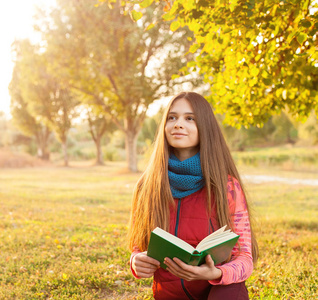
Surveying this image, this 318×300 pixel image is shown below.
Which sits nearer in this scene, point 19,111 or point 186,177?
point 186,177

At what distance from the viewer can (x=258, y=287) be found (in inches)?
142

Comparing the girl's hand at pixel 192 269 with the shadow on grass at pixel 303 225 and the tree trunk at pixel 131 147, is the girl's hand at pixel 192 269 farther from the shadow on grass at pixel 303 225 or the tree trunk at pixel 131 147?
the tree trunk at pixel 131 147

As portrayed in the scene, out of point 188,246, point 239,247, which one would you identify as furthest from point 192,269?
point 239,247

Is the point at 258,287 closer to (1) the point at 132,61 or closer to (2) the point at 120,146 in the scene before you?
(1) the point at 132,61

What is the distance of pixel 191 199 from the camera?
90.4 inches

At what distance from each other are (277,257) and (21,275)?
11.4ft

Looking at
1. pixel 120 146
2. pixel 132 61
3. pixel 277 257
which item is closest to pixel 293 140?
pixel 120 146

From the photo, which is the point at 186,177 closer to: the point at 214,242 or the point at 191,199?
the point at 191,199

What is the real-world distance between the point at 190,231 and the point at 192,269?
41cm

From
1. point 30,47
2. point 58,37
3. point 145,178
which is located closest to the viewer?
point 145,178

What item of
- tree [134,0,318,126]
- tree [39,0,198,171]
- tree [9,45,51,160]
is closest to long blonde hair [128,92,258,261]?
tree [134,0,318,126]

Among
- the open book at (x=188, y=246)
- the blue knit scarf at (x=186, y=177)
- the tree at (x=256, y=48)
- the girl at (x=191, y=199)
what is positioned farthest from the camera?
the tree at (x=256, y=48)

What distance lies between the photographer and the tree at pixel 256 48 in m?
3.44

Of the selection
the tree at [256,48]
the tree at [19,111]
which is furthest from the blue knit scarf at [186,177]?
the tree at [19,111]
